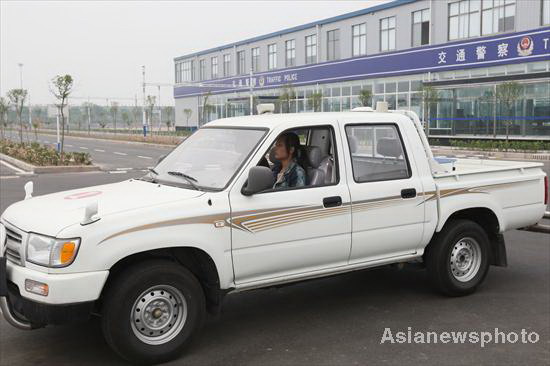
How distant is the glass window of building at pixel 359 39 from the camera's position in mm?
47219

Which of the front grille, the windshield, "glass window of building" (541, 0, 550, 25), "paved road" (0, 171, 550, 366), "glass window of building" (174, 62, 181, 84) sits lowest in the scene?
"paved road" (0, 171, 550, 366)

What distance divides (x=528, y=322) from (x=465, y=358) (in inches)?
44.2

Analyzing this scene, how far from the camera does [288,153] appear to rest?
567 centimetres

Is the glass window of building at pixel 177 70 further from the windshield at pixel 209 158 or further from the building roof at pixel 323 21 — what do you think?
the windshield at pixel 209 158

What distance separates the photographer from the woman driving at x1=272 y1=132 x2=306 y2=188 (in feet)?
18.2

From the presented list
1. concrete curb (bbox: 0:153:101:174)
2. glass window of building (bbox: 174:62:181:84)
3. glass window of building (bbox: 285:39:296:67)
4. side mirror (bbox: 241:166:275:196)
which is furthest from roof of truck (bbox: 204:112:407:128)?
glass window of building (bbox: 174:62:181:84)

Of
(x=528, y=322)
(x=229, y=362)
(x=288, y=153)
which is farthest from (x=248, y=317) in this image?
(x=528, y=322)

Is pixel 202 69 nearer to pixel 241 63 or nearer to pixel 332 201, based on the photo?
pixel 241 63

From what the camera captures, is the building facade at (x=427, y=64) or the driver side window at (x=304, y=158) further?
the building facade at (x=427, y=64)

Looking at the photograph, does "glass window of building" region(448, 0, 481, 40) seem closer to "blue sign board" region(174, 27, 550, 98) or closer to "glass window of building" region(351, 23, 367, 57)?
"blue sign board" region(174, 27, 550, 98)

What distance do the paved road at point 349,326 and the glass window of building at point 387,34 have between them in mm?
39141

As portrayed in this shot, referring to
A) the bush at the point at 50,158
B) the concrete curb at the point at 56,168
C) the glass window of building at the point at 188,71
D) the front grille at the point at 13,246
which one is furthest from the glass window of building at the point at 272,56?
the front grille at the point at 13,246

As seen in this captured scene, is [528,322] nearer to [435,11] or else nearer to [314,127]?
[314,127]

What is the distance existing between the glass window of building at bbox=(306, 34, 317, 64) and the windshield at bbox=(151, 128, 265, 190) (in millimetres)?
48145
